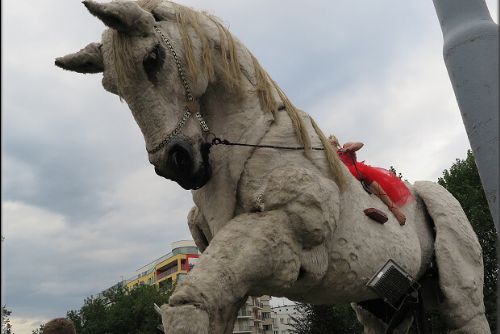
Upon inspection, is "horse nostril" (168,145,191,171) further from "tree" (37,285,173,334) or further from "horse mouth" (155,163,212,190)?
"tree" (37,285,173,334)

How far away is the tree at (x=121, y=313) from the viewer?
105 ft

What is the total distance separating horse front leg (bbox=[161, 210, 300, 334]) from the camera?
2.55 meters

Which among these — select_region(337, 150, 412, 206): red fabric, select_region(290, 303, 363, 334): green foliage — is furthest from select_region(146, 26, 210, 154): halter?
select_region(290, 303, 363, 334): green foliage

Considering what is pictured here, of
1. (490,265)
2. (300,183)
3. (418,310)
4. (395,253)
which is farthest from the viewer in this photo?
(490,265)

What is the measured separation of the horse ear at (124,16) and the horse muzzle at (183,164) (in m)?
0.65

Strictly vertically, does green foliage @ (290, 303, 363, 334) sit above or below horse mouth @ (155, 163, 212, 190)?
below

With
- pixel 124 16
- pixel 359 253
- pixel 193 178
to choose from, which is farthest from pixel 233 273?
pixel 124 16

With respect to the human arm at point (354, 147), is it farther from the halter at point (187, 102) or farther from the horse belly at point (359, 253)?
the halter at point (187, 102)

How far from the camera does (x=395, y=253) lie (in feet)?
11.4

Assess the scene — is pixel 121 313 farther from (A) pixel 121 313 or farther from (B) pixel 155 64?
(B) pixel 155 64

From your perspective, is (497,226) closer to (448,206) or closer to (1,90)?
(1,90)

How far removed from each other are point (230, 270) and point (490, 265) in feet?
56.8

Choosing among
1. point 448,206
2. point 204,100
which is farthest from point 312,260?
point 448,206

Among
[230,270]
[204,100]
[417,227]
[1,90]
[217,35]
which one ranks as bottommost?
[230,270]
